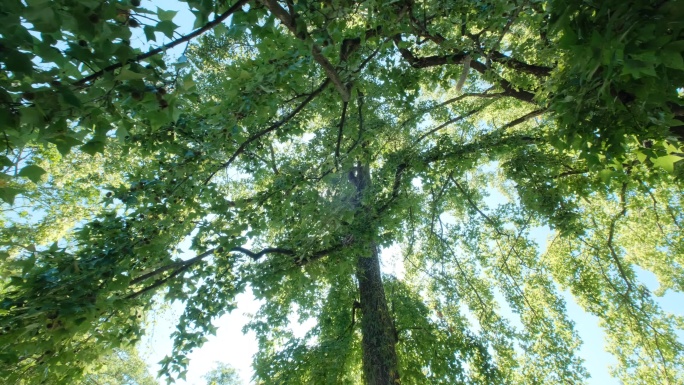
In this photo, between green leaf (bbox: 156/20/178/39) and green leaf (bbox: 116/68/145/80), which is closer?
green leaf (bbox: 116/68/145/80)

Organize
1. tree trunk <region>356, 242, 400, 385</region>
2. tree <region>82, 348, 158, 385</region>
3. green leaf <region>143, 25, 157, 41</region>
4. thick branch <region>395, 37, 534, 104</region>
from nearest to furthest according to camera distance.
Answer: green leaf <region>143, 25, 157, 41</region>
thick branch <region>395, 37, 534, 104</region>
tree trunk <region>356, 242, 400, 385</region>
tree <region>82, 348, 158, 385</region>

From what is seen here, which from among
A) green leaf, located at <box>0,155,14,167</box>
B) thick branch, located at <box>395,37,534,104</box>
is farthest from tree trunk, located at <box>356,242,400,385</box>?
green leaf, located at <box>0,155,14,167</box>

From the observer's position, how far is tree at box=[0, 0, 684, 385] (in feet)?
4.91

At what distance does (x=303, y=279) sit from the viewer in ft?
14.2

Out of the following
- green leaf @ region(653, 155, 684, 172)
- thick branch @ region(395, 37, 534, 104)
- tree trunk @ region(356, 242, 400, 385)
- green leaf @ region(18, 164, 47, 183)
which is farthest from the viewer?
tree trunk @ region(356, 242, 400, 385)

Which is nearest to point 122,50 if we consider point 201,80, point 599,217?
point 201,80

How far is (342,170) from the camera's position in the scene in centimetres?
520

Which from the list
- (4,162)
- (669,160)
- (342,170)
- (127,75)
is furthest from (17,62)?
(342,170)

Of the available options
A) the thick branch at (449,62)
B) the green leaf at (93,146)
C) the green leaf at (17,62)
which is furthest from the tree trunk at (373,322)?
the green leaf at (17,62)

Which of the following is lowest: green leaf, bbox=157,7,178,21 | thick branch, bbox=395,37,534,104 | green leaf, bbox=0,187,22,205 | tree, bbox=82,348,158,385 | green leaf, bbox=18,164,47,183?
green leaf, bbox=0,187,22,205

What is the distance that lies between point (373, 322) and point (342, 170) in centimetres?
319

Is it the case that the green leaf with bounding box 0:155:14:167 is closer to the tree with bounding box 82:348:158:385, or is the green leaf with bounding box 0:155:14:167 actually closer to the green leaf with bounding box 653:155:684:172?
the green leaf with bounding box 653:155:684:172

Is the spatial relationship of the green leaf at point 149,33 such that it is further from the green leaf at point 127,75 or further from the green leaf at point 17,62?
the green leaf at point 17,62

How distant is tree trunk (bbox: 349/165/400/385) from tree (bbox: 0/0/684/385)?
1.4 inches
